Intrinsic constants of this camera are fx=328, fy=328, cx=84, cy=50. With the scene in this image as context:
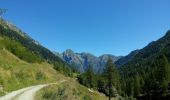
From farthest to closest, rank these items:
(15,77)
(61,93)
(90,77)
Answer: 1. (90,77)
2. (15,77)
3. (61,93)

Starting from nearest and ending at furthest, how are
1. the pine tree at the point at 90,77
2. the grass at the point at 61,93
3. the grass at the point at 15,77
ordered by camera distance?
the grass at the point at 61,93, the grass at the point at 15,77, the pine tree at the point at 90,77

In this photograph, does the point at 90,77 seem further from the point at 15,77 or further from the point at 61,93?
the point at 61,93

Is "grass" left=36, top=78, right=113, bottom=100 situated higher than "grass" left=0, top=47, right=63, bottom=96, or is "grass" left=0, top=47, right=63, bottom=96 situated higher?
"grass" left=0, top=47, right=63, bottom=96

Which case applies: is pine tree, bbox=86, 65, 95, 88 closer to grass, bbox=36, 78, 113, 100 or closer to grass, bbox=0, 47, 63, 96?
grass, bbox=0, 47, 63, 96

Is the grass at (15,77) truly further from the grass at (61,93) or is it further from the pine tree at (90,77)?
the pine tree at (90,77)

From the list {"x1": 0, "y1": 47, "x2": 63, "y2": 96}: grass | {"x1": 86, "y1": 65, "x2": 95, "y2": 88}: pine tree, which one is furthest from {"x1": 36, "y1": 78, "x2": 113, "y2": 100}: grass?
{"x1": 86, "y1": 65, "x2": 95, "y2": 88}: pine tree

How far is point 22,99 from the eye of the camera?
32.6 m

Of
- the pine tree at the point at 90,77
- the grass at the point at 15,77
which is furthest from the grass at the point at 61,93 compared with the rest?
the pine tree at the point at 90,77

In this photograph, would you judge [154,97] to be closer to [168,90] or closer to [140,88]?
[168,90]

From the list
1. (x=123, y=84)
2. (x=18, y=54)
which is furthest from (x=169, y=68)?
(x=18, y=54)

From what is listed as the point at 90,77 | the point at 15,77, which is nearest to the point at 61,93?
the point at 15,77

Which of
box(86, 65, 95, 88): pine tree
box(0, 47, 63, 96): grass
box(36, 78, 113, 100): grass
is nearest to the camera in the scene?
box(36, 78, 113, 100): grass

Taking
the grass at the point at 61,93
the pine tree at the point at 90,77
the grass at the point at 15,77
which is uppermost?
the pine tree at the point at 90,77

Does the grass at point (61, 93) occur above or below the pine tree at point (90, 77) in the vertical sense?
below
